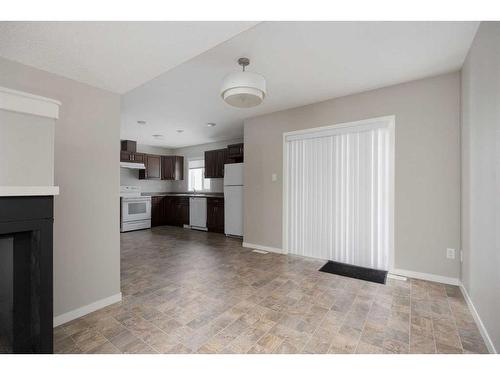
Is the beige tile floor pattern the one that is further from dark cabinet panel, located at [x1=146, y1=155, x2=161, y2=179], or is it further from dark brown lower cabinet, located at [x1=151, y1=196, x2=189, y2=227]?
dark cabinet panel, located at [x1=146, y1=155, x2=161, y2=179]

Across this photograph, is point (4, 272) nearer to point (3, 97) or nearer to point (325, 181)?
point (3, 97)

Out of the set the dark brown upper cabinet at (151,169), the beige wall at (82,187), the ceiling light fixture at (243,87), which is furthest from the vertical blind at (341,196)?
the dark brown upper cabinet at (151,169)

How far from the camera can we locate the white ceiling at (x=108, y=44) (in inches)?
50.5

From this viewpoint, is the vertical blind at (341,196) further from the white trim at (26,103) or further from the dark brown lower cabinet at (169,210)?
the dark brown lower cabinet at (169,210)

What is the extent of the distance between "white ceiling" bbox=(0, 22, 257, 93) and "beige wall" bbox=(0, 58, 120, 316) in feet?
0.50

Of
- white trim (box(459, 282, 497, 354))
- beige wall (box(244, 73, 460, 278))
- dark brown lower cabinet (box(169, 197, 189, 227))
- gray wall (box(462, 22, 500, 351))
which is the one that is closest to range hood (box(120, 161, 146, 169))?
dark brown lower cabinet (box(169, 197, 189, 227))

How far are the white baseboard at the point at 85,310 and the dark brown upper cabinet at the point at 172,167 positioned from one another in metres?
5.13

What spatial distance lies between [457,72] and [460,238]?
175 centimetres

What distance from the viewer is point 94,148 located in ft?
6.49

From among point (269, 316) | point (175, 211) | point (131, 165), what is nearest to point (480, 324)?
point (269, 316)

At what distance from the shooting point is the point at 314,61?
Result: 2240 mm

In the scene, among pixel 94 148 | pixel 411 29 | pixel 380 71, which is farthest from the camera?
pixel 380 71

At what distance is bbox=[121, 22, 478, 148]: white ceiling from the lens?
5.94 feet
